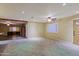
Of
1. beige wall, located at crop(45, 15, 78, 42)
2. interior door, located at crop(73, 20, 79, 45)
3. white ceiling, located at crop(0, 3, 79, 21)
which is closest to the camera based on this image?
white ceiling, located at crop(0, 3, 79, 21)

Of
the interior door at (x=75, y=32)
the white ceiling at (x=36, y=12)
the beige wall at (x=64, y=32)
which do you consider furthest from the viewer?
the beige wall at (x=64, y=32)

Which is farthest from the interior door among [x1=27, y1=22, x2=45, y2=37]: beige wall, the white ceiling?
[x1=27, y1=22, x2=45, y2=37]: beige wall

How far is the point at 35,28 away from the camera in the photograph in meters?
3.10

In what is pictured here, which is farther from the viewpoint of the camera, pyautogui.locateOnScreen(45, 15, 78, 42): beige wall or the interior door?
pyautogui.locateOnScreen(45, 15, 78, 42): beige wall

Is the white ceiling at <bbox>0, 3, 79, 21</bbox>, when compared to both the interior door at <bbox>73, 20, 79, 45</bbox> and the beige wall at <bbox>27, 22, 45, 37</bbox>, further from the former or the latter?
the interior door at <bbox>73, 20, 79, 45</bbox>

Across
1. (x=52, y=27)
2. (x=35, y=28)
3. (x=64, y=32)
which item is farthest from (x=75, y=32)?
(x=35, y=28)

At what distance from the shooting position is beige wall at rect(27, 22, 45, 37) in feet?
9.96

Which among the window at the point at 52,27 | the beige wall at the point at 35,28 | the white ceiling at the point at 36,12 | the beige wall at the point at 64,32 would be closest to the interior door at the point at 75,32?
the beige wall at the point at 64,32

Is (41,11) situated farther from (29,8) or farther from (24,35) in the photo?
(24,35)

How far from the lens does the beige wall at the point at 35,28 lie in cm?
304

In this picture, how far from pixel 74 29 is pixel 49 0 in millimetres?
1228

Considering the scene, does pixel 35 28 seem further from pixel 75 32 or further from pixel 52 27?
pixel 75 32

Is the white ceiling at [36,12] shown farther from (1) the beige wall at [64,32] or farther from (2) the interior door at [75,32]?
(2) the interior door at [75,32]

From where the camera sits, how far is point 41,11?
9.00 ft
